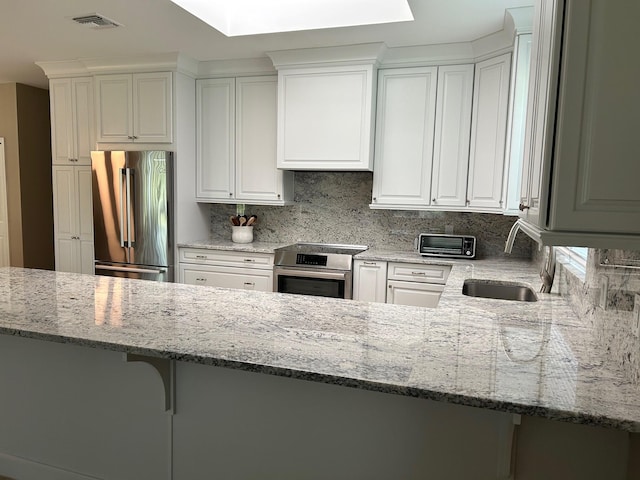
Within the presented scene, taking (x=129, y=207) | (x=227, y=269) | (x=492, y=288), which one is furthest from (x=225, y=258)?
(x=492, y=288)

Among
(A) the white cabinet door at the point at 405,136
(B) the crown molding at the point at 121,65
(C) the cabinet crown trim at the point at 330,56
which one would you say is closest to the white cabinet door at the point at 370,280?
(A) the white cabinet door at the point at 405,136

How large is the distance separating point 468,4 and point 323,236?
7.44 ft

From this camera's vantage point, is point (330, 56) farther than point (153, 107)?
No

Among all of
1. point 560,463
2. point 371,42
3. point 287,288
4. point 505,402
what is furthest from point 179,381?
point 371,42

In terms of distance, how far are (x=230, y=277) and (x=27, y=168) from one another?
299 cm

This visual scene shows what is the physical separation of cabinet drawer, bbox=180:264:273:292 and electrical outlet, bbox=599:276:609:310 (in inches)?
104

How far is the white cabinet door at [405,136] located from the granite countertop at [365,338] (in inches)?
61.5

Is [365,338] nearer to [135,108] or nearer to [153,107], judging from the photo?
[153,107]

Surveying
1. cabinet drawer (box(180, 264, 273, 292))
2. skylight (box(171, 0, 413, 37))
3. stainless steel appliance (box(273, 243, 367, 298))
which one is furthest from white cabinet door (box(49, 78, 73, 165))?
stainless steel appliance (box(273, 243, 367, 298))

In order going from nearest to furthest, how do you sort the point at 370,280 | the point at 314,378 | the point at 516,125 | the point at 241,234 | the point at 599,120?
1. the point at 599,120
2. the point at 314,378
3. the point at 516,125
4. the point at 370,280
5. the point at 241,234

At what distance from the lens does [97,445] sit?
1.85 m

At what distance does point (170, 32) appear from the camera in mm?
3309

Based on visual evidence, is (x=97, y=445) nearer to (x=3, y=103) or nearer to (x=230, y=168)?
(x=230, y=168)

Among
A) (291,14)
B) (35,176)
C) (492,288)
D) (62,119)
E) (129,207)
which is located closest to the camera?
(492,288)
